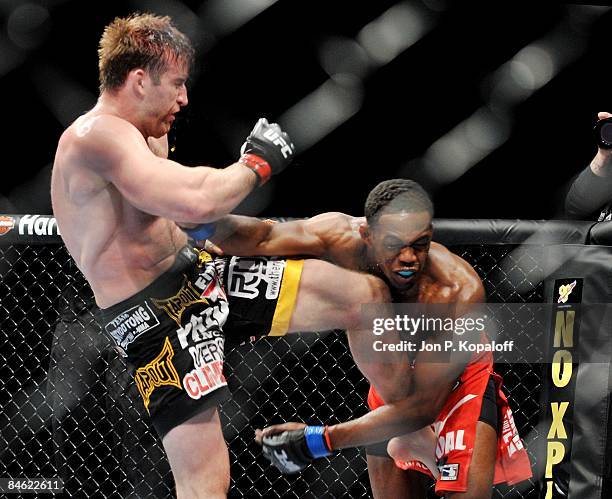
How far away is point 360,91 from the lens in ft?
8.75

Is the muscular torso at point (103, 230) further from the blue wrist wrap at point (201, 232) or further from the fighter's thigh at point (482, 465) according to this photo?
the fighter's thigh at point (482, 465)

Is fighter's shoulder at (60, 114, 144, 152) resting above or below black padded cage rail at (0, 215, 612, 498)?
above

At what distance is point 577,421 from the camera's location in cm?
206

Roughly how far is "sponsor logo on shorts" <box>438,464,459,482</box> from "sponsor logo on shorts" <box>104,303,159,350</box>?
82cm

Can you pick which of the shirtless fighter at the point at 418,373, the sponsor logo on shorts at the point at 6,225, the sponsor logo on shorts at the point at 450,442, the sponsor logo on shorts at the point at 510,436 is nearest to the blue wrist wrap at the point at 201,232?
the shirtless fighter at the point at 418,373

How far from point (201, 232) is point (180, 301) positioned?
6.4 inches

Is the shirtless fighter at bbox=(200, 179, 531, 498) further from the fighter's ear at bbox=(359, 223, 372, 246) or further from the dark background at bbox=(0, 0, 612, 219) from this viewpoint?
the dark background at bbox=(0, 0, 612, 219)

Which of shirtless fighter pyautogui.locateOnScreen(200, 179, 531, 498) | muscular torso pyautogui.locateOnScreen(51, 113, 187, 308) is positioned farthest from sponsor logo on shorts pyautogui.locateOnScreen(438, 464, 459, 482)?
muscular torso pyautogui.locateOnScreen(51, 113, 187, 308)

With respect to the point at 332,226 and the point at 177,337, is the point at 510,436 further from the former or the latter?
the point at 177,337

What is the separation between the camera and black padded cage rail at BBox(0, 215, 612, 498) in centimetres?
237

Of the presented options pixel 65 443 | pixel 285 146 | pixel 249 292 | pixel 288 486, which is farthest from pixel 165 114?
pixel 288 486

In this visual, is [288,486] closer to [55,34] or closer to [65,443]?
[65,443]

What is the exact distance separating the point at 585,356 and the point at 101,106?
1227 mm

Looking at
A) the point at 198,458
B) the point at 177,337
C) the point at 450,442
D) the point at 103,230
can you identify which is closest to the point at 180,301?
the point at 177,337
